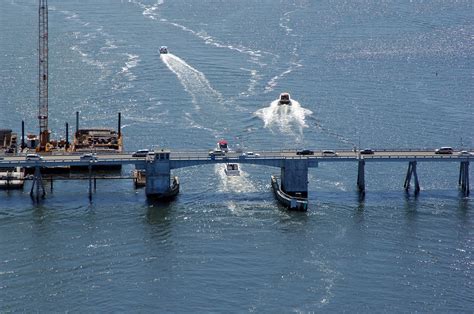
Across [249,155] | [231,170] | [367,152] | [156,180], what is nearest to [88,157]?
[156,180]

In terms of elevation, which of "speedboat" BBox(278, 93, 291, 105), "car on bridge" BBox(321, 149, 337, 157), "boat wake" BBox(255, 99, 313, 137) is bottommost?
"car on bridge" BBox(321, 149, 337, 157)

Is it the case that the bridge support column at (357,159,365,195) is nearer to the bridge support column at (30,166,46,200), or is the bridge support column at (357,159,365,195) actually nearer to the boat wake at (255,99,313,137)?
the boat wake at (255,99,313,137)

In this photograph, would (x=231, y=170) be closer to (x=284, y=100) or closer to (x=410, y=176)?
(x=410, y=176)

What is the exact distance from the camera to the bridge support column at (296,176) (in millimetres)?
157000

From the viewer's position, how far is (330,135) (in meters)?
182

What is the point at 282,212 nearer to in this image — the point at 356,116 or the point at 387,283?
the point at 387,283

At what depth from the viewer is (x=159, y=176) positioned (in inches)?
6156

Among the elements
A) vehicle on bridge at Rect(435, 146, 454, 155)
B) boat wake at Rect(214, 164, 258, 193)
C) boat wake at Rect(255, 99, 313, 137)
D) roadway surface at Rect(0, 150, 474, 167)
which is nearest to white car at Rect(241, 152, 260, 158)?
roadway surface at Rect(0, 150, 474, 167)

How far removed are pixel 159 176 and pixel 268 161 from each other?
12892mm

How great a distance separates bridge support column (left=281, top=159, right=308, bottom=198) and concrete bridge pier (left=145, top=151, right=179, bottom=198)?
13249mm

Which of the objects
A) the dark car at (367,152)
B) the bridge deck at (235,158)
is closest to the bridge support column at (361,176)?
the bridge deck at (235,158)

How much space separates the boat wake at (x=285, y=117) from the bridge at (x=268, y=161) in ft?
76.1

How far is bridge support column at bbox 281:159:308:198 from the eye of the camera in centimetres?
15700

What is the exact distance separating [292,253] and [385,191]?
2592 cm
